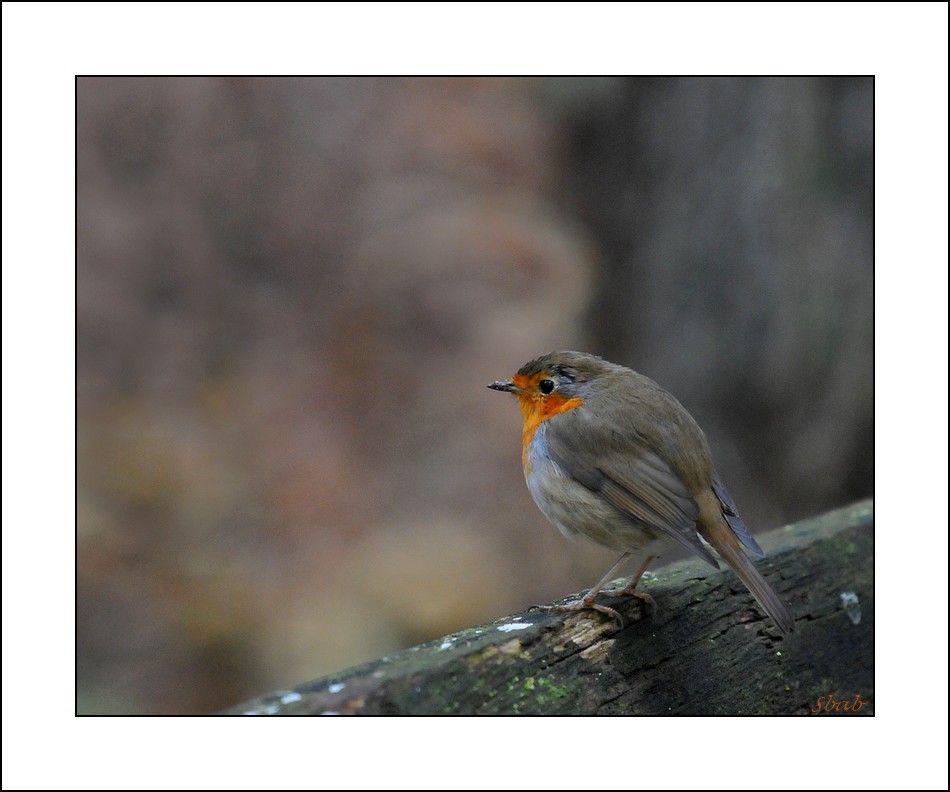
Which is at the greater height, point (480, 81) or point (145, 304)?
point (480, 81)

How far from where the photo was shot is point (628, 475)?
252 centimetres

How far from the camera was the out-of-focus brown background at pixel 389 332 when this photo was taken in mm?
4680

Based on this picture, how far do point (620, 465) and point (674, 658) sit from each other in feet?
2.01

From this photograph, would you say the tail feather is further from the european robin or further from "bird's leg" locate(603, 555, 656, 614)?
"bird's leg" locate(603, 555, 656, 614)

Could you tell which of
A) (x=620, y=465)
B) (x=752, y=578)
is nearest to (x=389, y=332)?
(x=620, y=465)

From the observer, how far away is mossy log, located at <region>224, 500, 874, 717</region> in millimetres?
1690

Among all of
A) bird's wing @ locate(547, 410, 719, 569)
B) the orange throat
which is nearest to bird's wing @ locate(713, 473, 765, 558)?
bird's wing @ locate(547, 410, 719, 569)

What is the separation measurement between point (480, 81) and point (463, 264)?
1.81 metres

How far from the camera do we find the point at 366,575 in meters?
4.98

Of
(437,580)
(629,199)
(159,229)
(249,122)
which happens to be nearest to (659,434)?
(437,580)

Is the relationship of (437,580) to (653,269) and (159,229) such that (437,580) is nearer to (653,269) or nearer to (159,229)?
(653,269)
